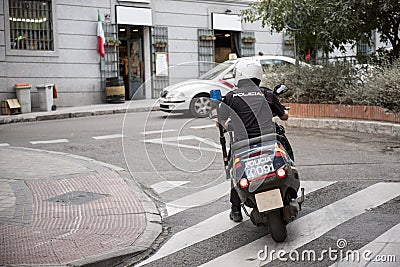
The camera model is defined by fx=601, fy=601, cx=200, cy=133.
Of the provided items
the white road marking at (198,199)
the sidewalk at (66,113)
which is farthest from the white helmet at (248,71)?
the sidewalk at (66,113)

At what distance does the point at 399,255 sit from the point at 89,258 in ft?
8.99

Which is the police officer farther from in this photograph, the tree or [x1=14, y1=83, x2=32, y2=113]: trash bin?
[x1=14, y1=83, x2=32, y2=113]: trash bin

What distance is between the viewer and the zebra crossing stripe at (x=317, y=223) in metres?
5.50

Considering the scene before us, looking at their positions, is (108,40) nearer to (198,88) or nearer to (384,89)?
(198,88)

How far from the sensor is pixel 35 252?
558 centimetres

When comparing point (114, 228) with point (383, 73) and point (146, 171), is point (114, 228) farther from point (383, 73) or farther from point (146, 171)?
point (383, 73)

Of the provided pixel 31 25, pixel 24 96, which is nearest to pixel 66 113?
pixel 24 96

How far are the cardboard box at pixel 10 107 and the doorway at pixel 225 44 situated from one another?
396 inches

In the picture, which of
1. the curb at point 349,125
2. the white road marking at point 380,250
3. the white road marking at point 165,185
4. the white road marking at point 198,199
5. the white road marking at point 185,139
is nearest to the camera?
the white road marking at point 380,250

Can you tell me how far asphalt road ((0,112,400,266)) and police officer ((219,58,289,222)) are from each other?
1.10 meters

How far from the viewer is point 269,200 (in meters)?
5.54

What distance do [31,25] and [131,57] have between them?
17.2 ft

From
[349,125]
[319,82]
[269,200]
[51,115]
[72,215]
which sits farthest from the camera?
[51,115]

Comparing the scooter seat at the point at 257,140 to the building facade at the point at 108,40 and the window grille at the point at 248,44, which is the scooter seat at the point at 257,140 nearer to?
the building facade at the point at 108,40
